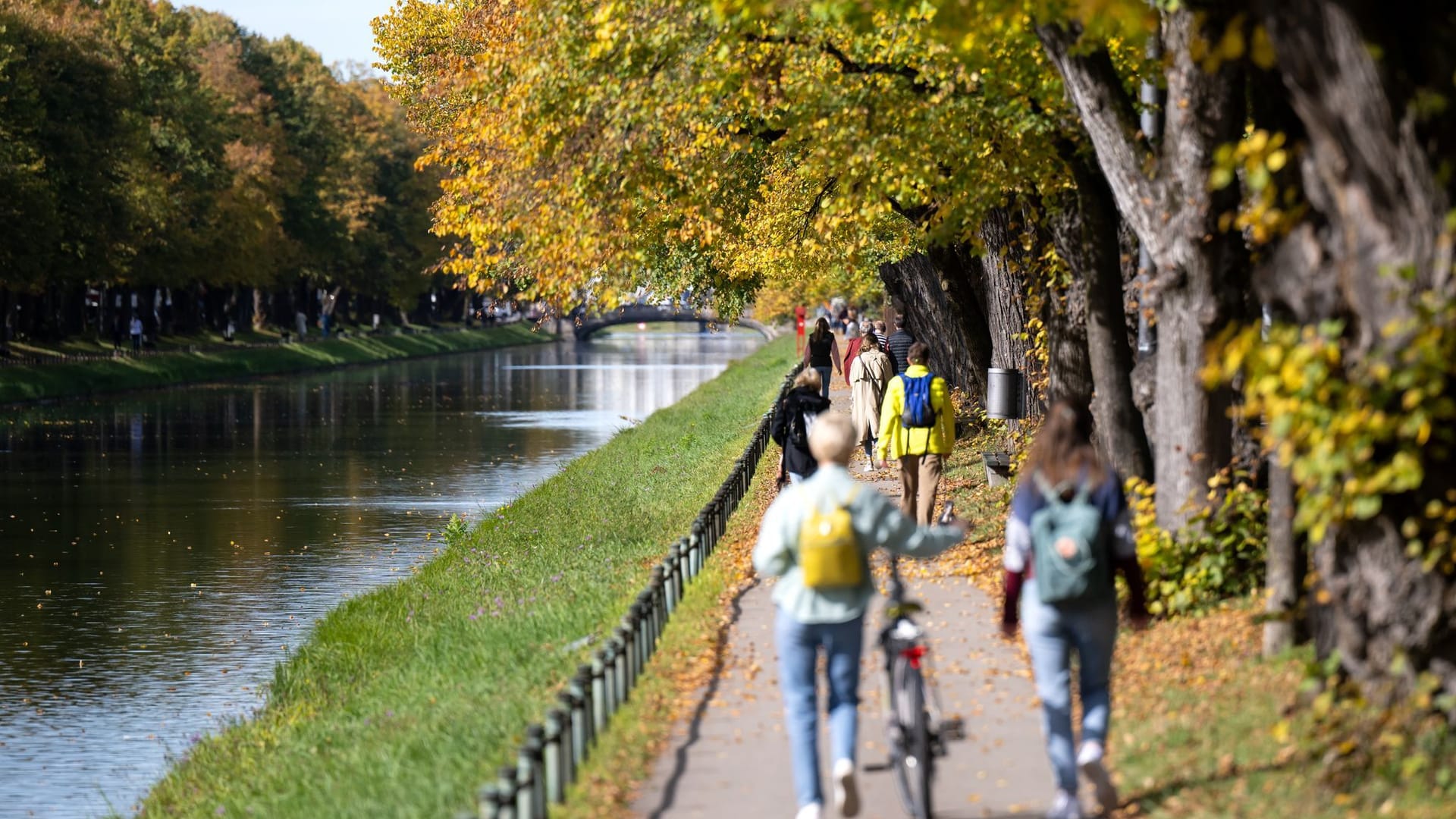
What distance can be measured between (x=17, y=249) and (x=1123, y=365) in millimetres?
38965

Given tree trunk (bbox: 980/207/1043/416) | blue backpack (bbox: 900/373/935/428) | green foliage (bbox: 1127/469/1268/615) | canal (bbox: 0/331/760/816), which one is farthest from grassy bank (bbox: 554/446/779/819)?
tree trunk (bbox: 980/207/1043/416)

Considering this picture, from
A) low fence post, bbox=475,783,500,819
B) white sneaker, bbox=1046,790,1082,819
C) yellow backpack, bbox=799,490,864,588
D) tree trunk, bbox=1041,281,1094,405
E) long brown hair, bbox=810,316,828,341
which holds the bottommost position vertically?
white sneaker, bbox=1046,790,1082,819

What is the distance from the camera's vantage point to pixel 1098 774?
Result: 7863 millimetres

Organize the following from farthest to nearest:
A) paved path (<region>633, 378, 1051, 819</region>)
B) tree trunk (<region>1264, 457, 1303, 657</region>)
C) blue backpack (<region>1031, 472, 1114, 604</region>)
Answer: tree trunk (<region>1264, 457, 1303, 657</region>) < paved path (<region>633, 378, 1051, 819</region>) < blue backpack (<region>1031, 472, 1114, 604</region>)

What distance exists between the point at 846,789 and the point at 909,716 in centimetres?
41

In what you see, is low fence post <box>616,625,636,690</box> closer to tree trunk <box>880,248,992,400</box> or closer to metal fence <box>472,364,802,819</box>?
metal fence <box>472,364,802,819</box>

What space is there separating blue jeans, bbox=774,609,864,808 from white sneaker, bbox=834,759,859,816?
0.06 m

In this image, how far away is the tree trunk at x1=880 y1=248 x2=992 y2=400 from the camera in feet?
85.6

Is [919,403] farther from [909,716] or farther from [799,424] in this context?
[909,716]

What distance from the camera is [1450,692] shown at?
26.6 ft

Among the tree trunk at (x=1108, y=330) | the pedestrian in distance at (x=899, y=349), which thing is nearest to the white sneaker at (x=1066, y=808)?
the tree trunk at (x=1108, y=330)

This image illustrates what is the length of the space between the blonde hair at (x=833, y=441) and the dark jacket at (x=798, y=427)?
7649 millimetres

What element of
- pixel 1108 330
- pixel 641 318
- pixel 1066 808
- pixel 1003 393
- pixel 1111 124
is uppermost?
pixel 641 318

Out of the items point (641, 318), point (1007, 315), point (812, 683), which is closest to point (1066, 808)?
point (812, 683)
